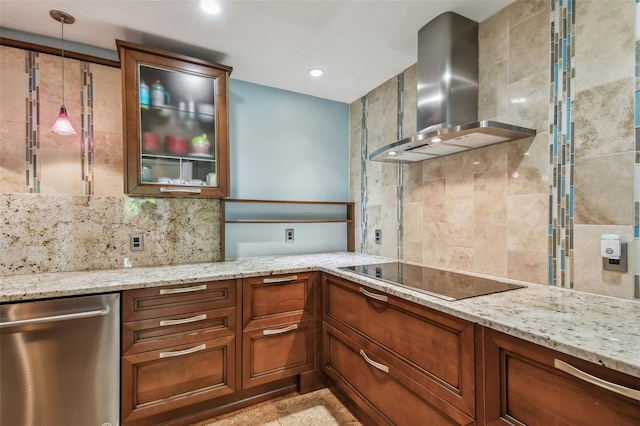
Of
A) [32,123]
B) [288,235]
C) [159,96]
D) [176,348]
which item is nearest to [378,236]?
[288,235]

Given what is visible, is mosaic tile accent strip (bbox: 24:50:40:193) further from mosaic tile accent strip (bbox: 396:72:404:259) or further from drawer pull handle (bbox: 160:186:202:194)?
mosaic tile accent strip (bbox: 396:72:404:259)

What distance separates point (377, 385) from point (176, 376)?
1121 millimetres

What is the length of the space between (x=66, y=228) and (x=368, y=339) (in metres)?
2.01

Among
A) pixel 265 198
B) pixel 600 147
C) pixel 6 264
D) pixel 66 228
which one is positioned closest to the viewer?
pixel 600 147

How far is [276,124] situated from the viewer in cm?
264

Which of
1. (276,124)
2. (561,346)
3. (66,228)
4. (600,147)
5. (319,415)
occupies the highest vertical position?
(276,124)

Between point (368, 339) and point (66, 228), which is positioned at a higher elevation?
point (66, 228)

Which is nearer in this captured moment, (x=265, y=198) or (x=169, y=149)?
(x=169, y=149)

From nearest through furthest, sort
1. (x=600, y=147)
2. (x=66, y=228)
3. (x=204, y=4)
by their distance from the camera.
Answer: (x=600, y=147), (x=204, y=4), (x=66, y=228)

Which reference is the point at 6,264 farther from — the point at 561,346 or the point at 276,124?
the point at 561,346

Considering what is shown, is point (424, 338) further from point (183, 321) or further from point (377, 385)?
point (183, 321)

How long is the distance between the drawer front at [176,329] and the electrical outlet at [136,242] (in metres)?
0.68

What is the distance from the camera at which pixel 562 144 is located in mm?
1372

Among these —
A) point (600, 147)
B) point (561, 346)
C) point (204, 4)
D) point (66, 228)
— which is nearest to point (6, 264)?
point (66, 228)
